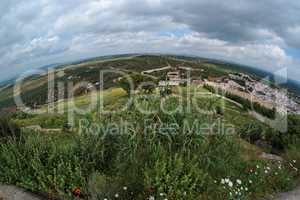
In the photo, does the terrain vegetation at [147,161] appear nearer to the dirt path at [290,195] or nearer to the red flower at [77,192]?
the red flower at [77,192]

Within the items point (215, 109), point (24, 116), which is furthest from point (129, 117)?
point (24, 116)

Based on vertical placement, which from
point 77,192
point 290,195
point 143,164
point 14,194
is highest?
point 143,164

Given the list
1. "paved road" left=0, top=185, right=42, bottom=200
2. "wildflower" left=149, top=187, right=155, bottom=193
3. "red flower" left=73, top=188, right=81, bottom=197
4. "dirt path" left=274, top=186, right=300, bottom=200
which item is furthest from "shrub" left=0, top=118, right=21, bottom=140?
"dirt path" left=274, top=186, right=300, bottom=200

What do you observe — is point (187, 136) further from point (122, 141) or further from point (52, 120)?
point (52, 120)

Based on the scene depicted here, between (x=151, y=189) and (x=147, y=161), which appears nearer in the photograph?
(x=151, y=189)

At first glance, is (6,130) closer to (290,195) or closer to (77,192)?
(77,192)

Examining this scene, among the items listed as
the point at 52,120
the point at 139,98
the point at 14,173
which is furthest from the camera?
the point at 52,120

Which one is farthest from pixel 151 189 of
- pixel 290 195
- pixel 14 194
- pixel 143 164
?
pixel 290 195

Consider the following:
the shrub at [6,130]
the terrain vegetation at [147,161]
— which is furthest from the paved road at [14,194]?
the shrub at [6,130]
